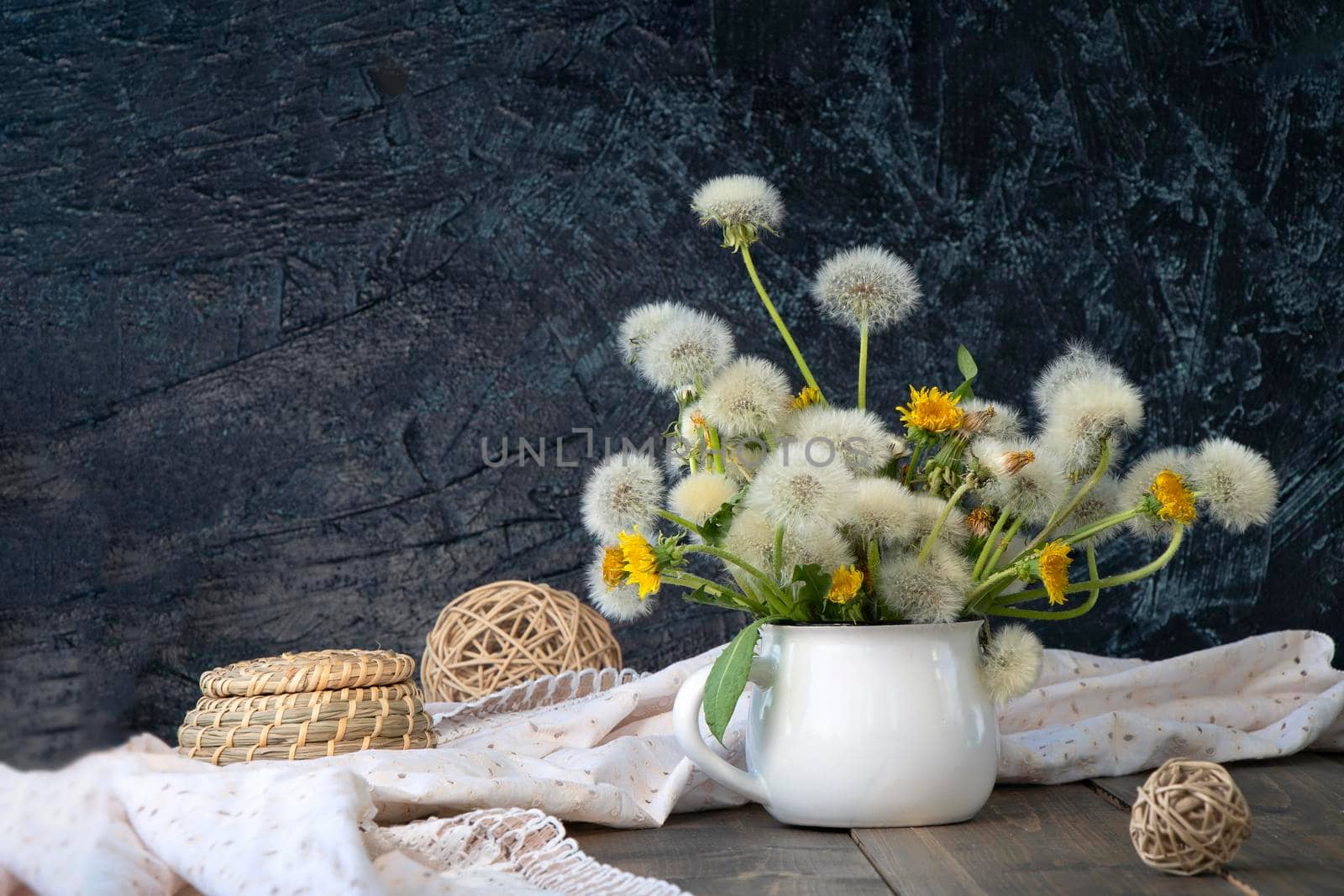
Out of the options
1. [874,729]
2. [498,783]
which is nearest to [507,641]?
[498,783]

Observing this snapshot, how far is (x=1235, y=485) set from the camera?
753 millimetres

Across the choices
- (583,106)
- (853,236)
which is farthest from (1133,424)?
(583,106)

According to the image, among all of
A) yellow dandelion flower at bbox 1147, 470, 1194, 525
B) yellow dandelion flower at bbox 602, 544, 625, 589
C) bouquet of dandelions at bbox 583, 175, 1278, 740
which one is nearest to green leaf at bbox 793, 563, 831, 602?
bouquet of dandelions at bbox 583, 175, 1278, 740

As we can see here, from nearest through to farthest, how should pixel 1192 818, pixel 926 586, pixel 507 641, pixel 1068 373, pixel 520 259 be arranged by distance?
pixel 1192 818 → pixel 926 586 → pixel 1068 373 → pixel 507 641 → pixel 520 259

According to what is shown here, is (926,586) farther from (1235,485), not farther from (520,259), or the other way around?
(520,259)

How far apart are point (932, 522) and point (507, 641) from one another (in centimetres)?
64

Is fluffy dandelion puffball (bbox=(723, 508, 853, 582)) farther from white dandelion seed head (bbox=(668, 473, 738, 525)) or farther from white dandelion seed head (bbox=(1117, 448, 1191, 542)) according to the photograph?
white dandelion seed head (bbox=(1117, 448, 1191, 542))

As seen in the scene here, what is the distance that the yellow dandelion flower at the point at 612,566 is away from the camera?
73 cm

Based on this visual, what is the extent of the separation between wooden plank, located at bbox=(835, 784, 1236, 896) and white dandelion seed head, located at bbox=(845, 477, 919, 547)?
0.18 meters

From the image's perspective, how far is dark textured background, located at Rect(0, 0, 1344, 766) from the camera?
176 cm

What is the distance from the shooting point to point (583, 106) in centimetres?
183

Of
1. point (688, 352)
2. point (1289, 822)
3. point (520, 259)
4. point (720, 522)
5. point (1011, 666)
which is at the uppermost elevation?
point (520, 259)

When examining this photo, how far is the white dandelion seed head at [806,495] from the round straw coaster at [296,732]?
0.38m

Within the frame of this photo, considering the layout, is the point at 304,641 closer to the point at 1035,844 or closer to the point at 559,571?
the point at 559,571
